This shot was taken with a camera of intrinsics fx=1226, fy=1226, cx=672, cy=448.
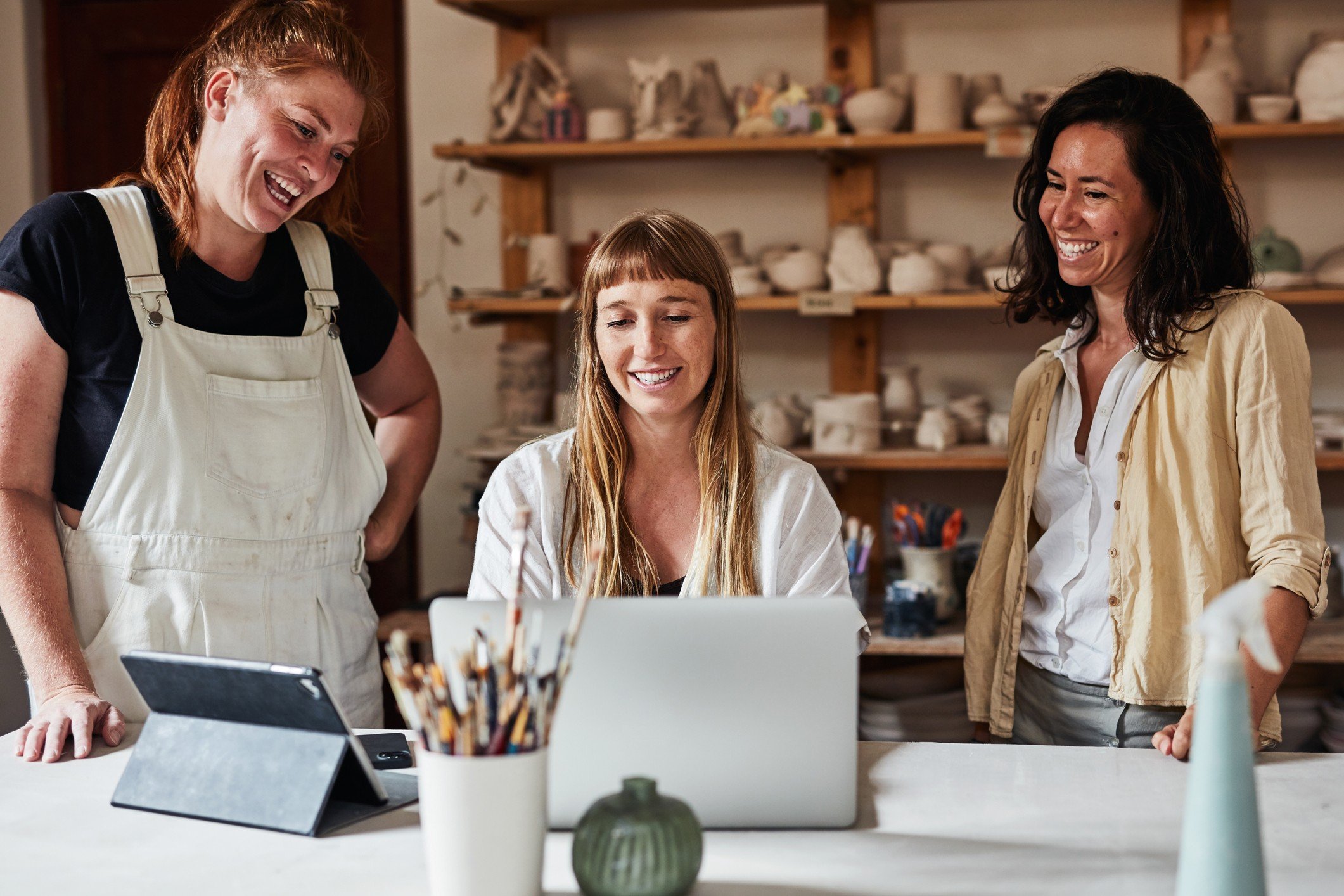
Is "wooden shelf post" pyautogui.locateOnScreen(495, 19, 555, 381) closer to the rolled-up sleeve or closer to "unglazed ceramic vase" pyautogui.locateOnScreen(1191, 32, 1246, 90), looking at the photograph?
"unglazed ceramic vase" pyautogui.locateOnScreen(1191, 32, 1246, 90)

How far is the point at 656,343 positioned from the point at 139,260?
683 millimetres

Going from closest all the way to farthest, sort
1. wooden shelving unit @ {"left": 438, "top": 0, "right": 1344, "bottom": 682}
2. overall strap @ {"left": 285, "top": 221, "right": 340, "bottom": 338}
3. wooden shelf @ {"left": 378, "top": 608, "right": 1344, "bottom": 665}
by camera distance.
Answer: overall strap @ {"left": 285, "top": 221, "right": 340, "bottom": 338} → wooden shelf @ {"left": 378, "top": 608, "right": 1344, "bottom": 665} → wooden shelving unit @ {"left": 438, "top": 0, "right": 1344, "bottom": 682}

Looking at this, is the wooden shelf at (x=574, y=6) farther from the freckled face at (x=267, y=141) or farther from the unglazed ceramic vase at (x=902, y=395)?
the freckled face at (x=267, y=141)

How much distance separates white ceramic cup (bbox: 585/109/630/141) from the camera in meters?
2.99

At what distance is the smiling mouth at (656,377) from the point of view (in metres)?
1.61

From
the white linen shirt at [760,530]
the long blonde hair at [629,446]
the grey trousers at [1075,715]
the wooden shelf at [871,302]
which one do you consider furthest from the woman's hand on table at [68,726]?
the wooden shelf at [871,302]

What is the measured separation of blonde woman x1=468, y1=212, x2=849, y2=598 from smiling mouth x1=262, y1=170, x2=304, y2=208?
0.40m

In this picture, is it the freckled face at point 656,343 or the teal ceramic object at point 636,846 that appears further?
the freckled face at point 656,343

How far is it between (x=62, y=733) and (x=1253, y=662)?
4.46 ft

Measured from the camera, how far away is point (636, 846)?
3.11ft

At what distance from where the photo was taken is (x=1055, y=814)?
1.17 meters

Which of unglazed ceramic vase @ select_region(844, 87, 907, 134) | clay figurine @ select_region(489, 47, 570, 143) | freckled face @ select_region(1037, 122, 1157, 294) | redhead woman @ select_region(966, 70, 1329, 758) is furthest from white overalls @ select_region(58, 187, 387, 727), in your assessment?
unglazed ceramic vase @ select_region(844, 87, 907, 134)

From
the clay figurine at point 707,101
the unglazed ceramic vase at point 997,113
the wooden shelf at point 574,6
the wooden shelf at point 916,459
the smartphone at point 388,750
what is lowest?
the smartphone at point 388,750

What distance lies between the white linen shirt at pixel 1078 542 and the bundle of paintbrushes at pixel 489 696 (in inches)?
37.2
